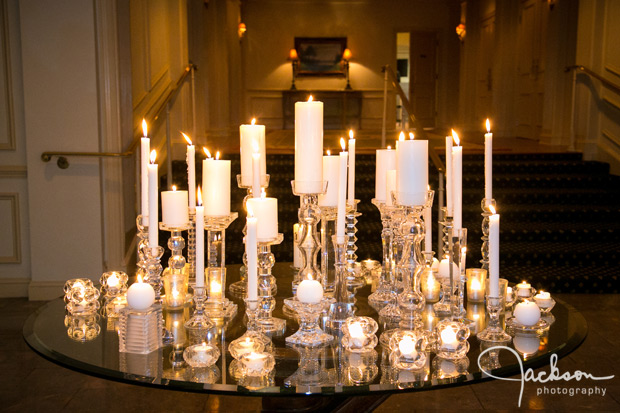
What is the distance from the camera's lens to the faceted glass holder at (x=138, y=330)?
149cm

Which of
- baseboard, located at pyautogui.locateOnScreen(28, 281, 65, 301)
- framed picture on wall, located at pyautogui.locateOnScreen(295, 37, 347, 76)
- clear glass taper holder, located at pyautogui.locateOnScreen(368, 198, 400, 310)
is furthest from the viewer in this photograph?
framed picture on wall, located at pyautogui.locateOnScreen(295, 37, 347, 76)

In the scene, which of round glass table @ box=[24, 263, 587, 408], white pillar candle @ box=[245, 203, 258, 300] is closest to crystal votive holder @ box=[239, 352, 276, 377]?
round glass table @ box=[24, 263, 587, 408]

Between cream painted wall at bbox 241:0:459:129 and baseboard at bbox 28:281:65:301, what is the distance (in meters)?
8.40

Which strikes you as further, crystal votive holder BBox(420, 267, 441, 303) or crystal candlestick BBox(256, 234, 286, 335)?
crystal votive holder BBox(420, 267, 441, 303)

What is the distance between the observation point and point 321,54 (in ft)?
42.4

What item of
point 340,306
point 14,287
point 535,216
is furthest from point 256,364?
point 535,216

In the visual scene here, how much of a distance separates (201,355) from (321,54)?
471 inches

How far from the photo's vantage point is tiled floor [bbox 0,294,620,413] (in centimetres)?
299

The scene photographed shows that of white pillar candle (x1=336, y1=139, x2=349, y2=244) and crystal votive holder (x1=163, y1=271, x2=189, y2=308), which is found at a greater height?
white pillar candle (x1=336, y1=139, x2=349, y2=244)

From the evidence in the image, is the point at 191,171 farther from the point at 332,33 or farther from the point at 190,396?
the point at 332,33

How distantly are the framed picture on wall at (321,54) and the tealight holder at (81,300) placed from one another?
453 inches

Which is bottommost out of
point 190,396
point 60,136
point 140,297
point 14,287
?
point 190,396

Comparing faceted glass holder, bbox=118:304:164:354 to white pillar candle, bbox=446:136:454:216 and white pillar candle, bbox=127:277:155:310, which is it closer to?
white pillar candle, bbox=127:277:155:310

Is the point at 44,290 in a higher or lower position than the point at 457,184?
lower
